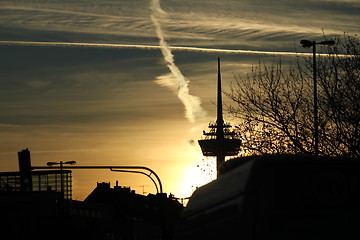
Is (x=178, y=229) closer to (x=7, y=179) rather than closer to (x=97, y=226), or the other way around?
(x=7, y=179)

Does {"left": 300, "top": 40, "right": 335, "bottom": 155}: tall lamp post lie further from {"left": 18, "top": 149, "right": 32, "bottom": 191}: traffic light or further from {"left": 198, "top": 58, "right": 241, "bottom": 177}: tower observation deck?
{"left": 198, "top": 58, "right": 241, "bottom": 177}: tower observation deck

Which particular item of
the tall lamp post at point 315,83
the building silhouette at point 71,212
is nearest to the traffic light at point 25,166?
the building silhouette at point 71,212

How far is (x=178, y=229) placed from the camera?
1170 cm

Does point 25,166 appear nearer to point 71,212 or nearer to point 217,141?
point 71,212

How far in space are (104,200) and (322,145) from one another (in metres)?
122

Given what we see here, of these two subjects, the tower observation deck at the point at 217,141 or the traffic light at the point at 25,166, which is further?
the tower observation deck at the point at 217,141

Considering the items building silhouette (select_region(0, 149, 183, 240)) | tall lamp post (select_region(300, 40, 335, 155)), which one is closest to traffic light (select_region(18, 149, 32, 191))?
building silhouette (select_region(0, 149, 183, 240))

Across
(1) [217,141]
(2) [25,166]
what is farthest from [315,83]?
(1) [217,141]

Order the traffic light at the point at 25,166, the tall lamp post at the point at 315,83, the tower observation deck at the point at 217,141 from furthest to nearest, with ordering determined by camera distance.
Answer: the tower observation deck at the point at 217,141, the traffic light at the point at 25,166, the tall lamp post at the point at 315,83

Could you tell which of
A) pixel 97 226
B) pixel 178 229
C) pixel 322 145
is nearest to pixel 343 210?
pixel 178 229

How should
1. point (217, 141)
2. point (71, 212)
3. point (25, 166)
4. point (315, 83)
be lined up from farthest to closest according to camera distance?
1. point (217, 141)
2. point (71, 212)
3. point (25, 166)
4. point (315, 83)

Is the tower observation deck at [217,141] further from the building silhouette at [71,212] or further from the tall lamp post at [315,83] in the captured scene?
the tall lamp post at [315,83]

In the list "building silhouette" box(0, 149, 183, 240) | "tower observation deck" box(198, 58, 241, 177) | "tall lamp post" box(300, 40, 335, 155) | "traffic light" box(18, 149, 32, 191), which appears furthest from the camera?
"tower observation deck" box(198, 58, 241, 177)

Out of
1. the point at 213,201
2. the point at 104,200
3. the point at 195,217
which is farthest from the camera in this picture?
the point at 104,200
